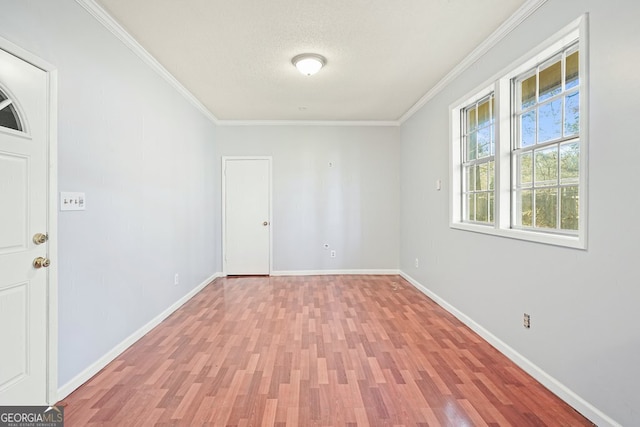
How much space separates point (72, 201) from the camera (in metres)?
2.04

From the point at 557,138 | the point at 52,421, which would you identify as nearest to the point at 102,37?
the point at 52,421

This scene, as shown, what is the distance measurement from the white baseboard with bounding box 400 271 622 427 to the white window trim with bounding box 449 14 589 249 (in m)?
0.88

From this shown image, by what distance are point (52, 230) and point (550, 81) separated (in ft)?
11.4

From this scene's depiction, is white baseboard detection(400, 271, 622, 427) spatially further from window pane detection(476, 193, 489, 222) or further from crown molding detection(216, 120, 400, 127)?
crown molding detection(216, 120, 400, 127)

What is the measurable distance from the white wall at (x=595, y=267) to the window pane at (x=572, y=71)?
230 millimetres

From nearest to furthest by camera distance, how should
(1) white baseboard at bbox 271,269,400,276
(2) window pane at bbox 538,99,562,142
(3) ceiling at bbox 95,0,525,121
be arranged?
(2) window pane at bbox 538,99,562,142
(3) ceiling at bbox 95,0,525,121
(1) white baseboard at bbox 271,269,400,276

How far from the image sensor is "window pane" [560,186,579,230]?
6.56 ft

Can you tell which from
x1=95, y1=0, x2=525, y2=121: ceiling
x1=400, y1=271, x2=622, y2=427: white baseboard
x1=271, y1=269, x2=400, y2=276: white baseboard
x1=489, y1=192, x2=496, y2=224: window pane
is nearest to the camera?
x1=400, y1=271, x2=622, y2=427: white baseboard

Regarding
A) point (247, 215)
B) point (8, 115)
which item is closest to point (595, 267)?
point (8, 115)

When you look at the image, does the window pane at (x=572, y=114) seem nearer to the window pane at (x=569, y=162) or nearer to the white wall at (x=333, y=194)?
the window pane at (x=569, y=162)

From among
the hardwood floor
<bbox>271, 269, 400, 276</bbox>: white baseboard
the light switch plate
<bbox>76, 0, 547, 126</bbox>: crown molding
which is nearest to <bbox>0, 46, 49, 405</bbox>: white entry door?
the light switch plate

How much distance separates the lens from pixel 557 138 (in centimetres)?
214

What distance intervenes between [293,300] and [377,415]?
7.63 ft

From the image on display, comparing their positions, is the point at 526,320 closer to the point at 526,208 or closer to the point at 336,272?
the point at 526,208
